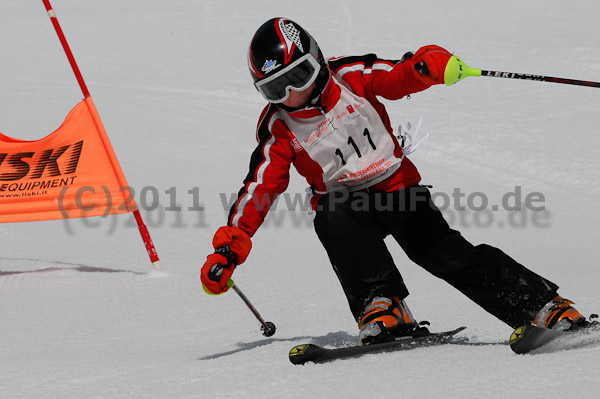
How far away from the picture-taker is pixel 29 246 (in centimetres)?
670

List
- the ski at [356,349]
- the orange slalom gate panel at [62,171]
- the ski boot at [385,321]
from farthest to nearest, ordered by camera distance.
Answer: the orange slalom gate panel at [62,171] < the ski boot at [385,321] < the ski at [356,349]

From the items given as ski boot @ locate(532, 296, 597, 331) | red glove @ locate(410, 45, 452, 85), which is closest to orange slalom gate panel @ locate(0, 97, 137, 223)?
red glove @ locate(410, 45, 452, 85)

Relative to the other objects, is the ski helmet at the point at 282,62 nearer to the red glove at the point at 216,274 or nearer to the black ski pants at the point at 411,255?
the black ski pants at the point at 411,255

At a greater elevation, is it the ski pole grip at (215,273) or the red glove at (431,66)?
the red glove at (431,66)

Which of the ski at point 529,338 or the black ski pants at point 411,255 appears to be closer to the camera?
the ski at point 529,338

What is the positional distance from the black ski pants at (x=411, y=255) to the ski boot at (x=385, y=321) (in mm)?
46

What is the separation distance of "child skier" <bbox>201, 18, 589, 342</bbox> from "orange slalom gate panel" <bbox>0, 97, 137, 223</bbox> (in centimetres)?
252

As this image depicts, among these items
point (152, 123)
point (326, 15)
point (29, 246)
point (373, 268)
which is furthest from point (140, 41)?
point (373, 268)

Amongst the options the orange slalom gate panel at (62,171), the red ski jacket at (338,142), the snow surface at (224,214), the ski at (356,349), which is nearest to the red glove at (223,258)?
the red ski jacket at (338,142)

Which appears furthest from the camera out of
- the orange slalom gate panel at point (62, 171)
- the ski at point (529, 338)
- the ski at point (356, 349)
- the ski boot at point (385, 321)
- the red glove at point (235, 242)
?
the orange slalom gate panel at point (62, 171)

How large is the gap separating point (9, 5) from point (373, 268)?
1646 cm

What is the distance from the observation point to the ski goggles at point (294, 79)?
3.58 metres

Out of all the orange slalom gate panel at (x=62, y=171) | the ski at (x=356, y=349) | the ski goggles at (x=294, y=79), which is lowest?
the ski at (x=356, y=349)

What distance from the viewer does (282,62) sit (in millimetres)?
3555
